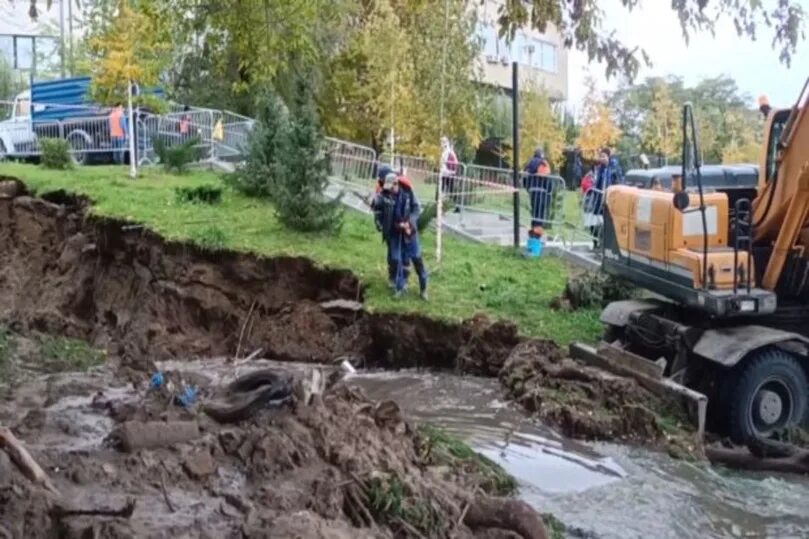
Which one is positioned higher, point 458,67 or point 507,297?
point 458,67

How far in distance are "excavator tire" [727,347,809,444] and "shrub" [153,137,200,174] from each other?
1640 cm

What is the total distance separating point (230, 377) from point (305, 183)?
5.76 meters

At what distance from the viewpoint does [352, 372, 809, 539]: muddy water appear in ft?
28.0

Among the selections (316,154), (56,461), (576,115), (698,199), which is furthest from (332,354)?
(576,115)

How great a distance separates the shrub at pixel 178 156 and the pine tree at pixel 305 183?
655 cm

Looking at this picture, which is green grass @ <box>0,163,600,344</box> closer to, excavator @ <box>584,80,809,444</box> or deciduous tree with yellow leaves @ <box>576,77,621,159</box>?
excavator @ <box>584,80,809,444</box>

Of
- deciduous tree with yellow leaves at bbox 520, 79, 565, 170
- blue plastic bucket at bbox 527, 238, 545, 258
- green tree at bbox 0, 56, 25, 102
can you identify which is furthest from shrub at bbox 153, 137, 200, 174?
green tree at bbox 0, 56, 25, 102

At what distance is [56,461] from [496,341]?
813cm

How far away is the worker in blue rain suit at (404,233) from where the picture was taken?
14.9m

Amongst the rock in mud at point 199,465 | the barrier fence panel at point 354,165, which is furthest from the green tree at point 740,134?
the rock in mud at point 199,465

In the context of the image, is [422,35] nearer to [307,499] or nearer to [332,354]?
[332,354]

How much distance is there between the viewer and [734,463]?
34.2ft

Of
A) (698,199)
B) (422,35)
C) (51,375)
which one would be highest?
(422,35)

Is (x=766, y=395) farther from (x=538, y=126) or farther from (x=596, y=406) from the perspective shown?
(x=538, y=126)
